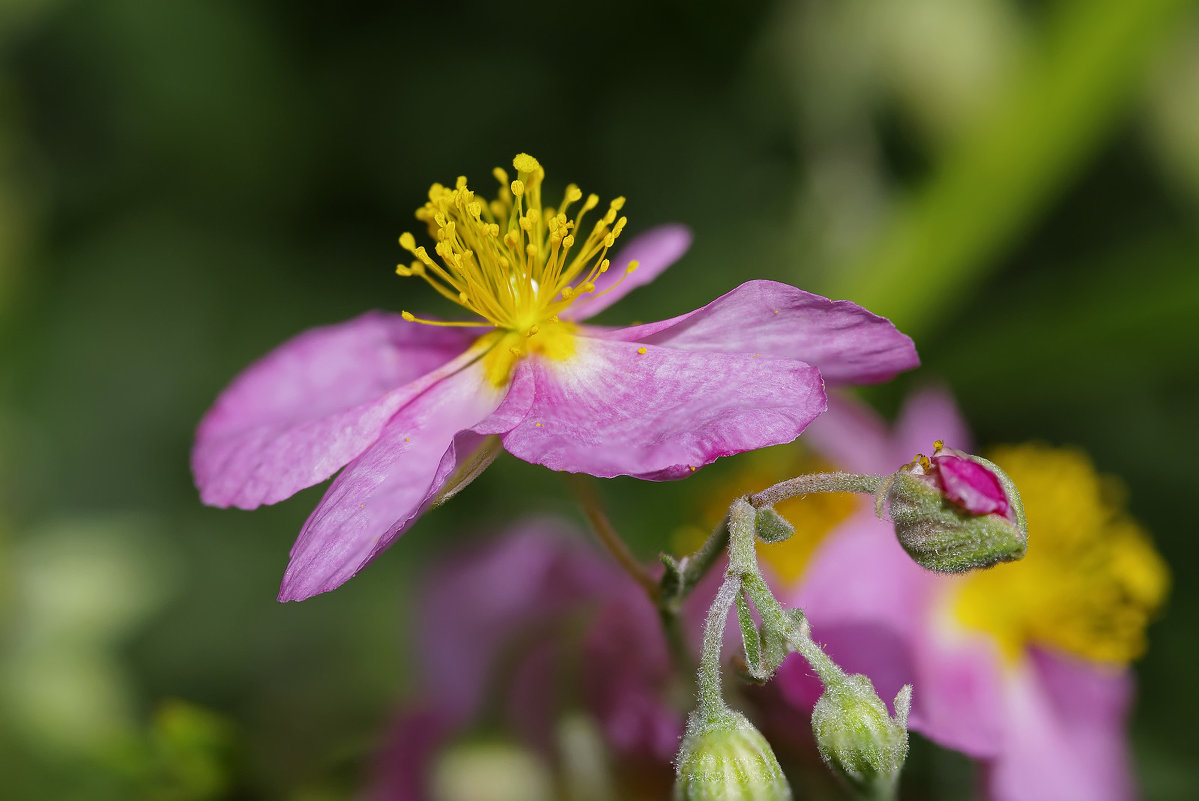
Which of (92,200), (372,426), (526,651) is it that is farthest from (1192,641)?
(92,200)

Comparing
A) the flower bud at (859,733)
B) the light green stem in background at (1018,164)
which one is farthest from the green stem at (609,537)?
the light green stem in background at (1018,164)

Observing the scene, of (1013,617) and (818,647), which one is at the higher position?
(1013,617)

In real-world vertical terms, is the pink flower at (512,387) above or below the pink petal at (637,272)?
below

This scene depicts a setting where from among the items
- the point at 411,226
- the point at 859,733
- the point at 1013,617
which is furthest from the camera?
the point at 411,226

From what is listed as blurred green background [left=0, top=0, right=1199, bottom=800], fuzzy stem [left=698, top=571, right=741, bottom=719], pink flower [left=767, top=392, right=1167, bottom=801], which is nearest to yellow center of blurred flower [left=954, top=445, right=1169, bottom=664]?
pink flower [left=767, top=392, right=1167, bottom=801]

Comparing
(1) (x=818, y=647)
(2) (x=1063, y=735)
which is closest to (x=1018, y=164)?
(2) (x=1063, y=735)

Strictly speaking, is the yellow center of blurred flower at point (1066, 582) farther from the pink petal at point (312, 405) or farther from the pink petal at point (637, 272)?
the pink petal at point (312, 405)

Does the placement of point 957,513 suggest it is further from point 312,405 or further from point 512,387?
point 312,405

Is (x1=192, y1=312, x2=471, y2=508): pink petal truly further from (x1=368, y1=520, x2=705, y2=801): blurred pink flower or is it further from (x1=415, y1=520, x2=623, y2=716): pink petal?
(x1=415, y1=520, x2=623, y2=716): pink petal

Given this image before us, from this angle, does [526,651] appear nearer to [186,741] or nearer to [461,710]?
[461,710]
